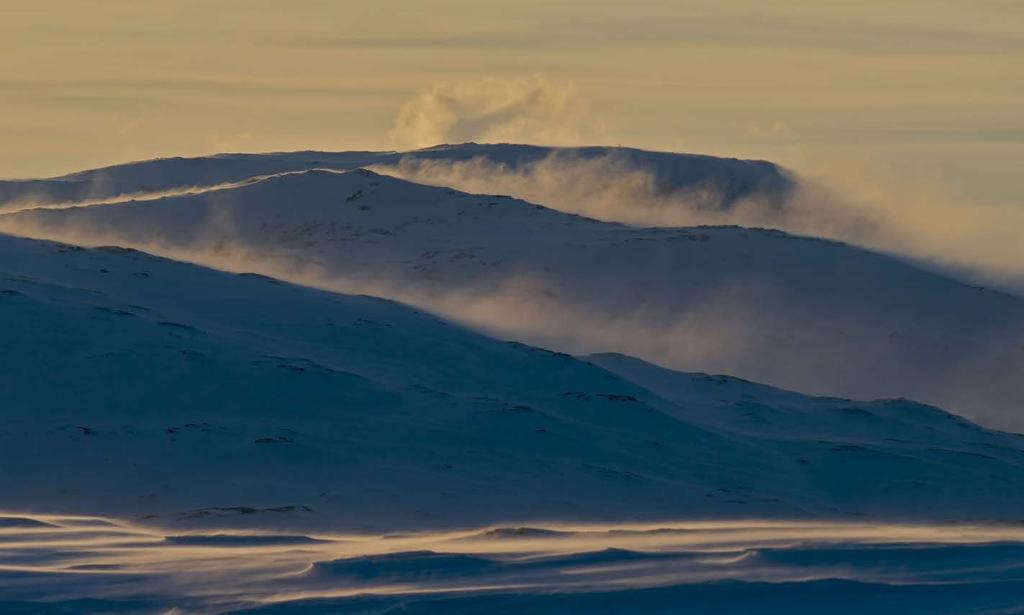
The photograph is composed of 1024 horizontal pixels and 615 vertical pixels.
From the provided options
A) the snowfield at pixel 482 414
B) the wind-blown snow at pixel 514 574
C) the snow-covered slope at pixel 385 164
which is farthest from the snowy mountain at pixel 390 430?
the snow-covered slope at pixel 385 164

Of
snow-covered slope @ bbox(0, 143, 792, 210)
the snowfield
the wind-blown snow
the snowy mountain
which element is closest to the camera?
the wind-blown snow

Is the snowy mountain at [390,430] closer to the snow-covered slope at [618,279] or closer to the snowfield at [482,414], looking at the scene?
the snowfield at [482,414]

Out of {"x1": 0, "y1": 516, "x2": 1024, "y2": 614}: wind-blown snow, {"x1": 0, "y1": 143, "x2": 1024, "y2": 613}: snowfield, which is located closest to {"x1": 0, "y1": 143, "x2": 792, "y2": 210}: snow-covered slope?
{"x1": 0, "y1": 143, "x2": 1024, "y2": 613}: snowfield

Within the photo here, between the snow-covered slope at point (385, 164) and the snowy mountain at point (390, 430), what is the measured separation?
28471mm

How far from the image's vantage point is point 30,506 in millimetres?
24797

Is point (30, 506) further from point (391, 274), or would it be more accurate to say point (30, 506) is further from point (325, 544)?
point (391, 274)

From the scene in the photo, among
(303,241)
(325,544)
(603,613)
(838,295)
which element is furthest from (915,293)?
(603,613)

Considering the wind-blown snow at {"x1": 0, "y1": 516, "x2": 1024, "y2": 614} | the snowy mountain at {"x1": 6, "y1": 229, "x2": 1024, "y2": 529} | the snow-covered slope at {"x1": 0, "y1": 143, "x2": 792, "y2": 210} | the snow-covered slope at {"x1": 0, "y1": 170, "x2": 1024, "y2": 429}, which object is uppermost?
the snow-covered slope at {"x1": 0, "y1": 143, "x2": 792, "y2": 210}

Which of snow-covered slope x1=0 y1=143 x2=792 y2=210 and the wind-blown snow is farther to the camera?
snow-covered slope x1=0 y1=143 x2=792 y2=210

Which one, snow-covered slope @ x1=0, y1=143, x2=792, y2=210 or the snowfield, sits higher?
snow-covered slope @ x1=0, y1=143, x2=792, y2=210

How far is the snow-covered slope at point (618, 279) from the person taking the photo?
41969mm

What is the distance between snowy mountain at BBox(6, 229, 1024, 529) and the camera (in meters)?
26.0

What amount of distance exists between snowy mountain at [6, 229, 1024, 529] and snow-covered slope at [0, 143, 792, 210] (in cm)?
2847

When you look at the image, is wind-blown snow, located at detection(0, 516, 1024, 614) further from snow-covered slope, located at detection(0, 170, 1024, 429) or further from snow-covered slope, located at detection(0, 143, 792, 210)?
snow-covered slope, located at detection(0, 143, 792, 210)
